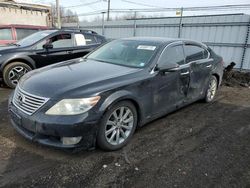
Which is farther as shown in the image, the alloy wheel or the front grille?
the alloy wheel

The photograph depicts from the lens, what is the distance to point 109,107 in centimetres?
292

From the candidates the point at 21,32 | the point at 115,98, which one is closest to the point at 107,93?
the point at 115,98

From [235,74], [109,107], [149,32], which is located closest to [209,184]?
[109,107]

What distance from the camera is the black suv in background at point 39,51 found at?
19.6 ft

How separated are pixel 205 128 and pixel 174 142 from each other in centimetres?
88

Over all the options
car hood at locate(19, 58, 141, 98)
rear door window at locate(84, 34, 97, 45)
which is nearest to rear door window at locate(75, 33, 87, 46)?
rear door window at locate(84, 34, 97, 45)

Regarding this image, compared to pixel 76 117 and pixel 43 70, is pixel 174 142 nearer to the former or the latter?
pixel 76 117

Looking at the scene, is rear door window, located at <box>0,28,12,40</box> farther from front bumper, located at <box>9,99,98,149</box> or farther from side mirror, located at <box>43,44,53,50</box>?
front bumper, located at <box>9,99,98,149</box>

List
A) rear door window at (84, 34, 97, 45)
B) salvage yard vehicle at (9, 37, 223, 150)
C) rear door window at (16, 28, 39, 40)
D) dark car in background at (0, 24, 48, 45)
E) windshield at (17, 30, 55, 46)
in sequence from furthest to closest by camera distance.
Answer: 1. rear door window at (16, 28, 39, 40)
2. dark car in background at (0, 24, 48, 45)
3. rear door window at (84, 34, 97, 45)
4. windshield at (17, 30, 55, 46)
5. salvage yard vehicle at (9, 37, 223, 150)

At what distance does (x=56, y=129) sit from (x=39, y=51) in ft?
14.0

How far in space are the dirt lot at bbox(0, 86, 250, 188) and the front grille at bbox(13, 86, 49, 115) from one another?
620mm

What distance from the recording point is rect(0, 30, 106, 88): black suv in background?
598 cm

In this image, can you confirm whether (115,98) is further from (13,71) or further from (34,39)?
(34,39)

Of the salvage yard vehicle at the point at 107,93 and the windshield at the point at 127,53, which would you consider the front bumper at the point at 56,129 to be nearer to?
the salvage yard vehicle at the point at 107,93
